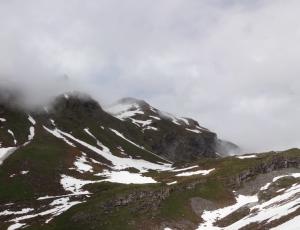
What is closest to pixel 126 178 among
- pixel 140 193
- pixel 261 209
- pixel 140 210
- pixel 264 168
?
pixel 140 193

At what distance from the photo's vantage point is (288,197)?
80250 millimetres

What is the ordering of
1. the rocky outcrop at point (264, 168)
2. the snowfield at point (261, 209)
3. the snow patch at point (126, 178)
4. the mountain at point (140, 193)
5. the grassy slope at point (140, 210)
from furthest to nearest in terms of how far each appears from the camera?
the snow patch at point (126, 178) → the rocky outcrop at point (264, 168) → the grassy slope at point (140, 210) → the mountain at point (140, 193) → the snowfield at point (261, 209)

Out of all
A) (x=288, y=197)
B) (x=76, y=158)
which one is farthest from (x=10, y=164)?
(x=288, y=197)

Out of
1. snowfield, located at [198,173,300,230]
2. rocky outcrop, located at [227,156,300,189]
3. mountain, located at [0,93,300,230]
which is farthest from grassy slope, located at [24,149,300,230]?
rocky outcrop, located at [227,156,300,189]

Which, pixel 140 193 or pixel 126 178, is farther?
pixel 126 178

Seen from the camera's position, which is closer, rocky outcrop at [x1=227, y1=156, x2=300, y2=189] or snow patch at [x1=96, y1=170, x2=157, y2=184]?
rocky outcrop at [x1=227, y1=156, x2=300, y2=189]

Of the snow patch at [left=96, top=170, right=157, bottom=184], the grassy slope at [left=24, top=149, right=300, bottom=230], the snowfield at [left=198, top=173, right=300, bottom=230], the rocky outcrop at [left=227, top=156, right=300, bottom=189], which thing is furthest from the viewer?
the snow patch at [left=96, top=170, right=157, bottom=184]

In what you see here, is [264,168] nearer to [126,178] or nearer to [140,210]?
[140,210]

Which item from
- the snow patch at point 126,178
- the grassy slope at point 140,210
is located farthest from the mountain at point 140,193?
the grassy slope at point 140,210

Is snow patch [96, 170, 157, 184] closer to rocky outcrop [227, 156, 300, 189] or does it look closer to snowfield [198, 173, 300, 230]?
rocky outcrop [227, 156, 300, 189]

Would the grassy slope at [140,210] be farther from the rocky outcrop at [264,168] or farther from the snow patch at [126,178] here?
the snow patch at [126,178]

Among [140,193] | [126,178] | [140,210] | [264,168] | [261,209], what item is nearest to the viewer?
[261,209]

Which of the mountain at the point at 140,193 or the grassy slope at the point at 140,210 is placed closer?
the mountain at the point at 140,193

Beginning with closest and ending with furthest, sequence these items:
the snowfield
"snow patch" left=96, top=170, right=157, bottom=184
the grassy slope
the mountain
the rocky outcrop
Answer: the snowfield
the mountain
the grassy slope
the rocky outcrop
"snow patch" left=96, top=170, right=157, bottom=184
